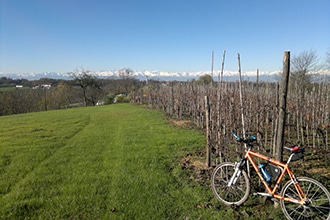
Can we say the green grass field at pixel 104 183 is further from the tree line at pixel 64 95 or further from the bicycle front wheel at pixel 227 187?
the tree line at pixel 64 95

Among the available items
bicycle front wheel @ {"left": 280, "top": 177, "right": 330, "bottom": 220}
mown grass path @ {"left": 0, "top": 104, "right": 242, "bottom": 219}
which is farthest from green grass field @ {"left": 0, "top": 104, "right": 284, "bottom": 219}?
bicycle front wheel @ {"left": 280, "top": 177, "right": 330, "bottom": 220}

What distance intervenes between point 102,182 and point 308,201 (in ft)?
10.4

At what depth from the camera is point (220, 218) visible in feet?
8.34

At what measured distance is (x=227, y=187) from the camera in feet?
9.75

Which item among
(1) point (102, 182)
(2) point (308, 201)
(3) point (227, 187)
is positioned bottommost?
(1) point (102, 182)

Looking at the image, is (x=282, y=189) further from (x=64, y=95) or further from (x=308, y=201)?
(x=64, y=95)

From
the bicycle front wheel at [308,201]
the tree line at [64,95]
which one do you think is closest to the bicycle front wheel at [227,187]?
the bicycle front wheel at [308,201]

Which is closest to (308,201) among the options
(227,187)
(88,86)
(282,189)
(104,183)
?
Result: (282,189)

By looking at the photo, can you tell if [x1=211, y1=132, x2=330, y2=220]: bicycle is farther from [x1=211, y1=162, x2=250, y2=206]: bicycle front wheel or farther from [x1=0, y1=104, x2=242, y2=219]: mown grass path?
[x1=0, y1=104, x2=242, y2=219]: mown grass path

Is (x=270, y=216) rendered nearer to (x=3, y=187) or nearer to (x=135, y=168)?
(x=135, y=168)

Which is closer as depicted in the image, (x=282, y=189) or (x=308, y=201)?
(x=308, y=201)

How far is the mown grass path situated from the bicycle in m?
0.28

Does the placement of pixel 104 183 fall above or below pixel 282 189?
below

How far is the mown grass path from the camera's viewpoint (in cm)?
277
